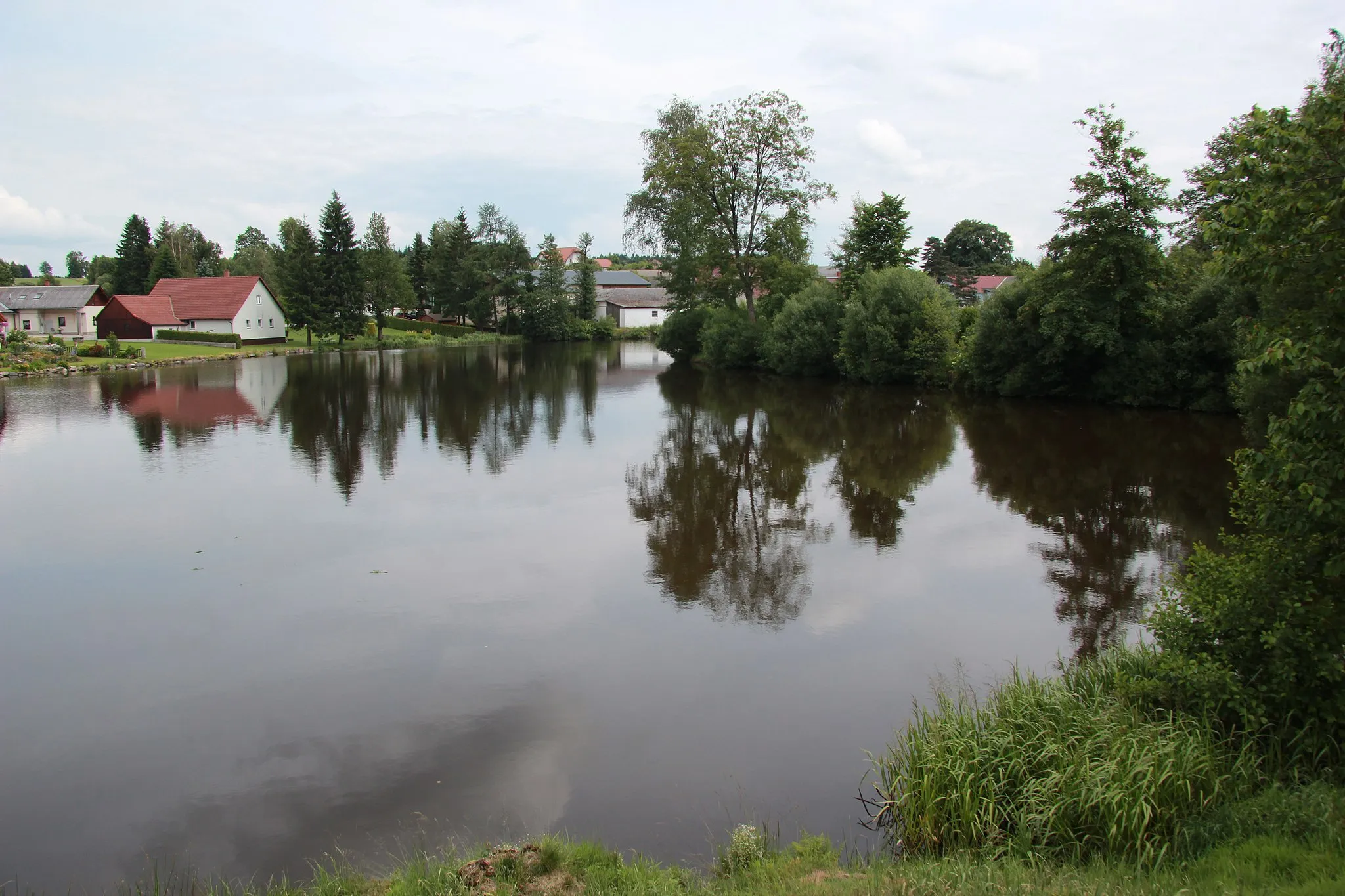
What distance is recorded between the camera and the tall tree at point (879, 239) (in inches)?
1592

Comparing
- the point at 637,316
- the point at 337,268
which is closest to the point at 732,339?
the point at 337,268

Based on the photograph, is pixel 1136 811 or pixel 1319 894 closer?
pixel 1319 894

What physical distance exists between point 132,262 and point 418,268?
75.7ft

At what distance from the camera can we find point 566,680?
A: 332 inches

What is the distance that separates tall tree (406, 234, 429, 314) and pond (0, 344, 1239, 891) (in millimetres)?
62747

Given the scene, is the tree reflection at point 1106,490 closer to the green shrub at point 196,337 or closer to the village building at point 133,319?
the green shrub at point 196,337

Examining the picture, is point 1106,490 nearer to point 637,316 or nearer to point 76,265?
point 637,316

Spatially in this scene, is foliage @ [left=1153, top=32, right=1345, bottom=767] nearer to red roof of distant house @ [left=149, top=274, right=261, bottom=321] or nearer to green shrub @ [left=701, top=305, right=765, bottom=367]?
green shrub @ [left=701, top=305, right=765, bottom=367]

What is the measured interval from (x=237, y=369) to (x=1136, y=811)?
4538cm

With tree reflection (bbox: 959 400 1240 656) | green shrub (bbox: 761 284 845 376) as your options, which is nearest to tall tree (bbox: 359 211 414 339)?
green shrub (bbox: 761 284 845 376)

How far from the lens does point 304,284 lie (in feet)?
194

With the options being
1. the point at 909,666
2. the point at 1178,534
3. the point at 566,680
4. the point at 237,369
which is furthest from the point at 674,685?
the point at 237,369

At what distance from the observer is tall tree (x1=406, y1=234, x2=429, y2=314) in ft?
272

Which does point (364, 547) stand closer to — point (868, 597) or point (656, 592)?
point (656, 592)
